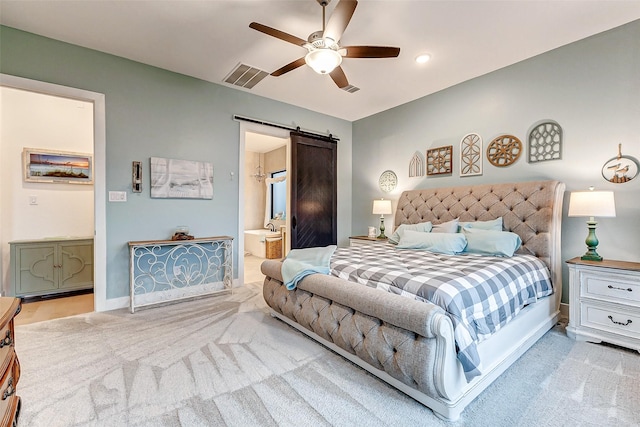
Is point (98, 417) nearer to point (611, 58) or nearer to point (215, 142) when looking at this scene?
point (215, 142)

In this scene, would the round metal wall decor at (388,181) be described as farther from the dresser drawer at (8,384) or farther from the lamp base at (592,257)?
the dresser drawer at (8,384)

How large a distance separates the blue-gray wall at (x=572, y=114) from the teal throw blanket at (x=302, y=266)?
2.47 meters

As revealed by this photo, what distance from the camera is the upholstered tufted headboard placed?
9.48 feet

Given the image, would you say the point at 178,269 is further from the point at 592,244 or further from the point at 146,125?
the point at 592,244

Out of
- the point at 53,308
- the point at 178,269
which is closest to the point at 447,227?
the point at 178,269

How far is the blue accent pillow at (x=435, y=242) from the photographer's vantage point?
3004mm

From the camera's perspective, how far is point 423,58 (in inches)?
126

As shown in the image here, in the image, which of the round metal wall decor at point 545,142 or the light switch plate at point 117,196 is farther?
the light switch plate at point 117,196

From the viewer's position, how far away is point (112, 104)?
127 inches

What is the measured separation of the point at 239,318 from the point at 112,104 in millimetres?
2829

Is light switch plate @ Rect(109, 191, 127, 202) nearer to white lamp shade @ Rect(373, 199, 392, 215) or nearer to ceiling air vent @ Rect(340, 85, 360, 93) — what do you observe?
ceiling air vent @ Rect(340, 85, 360, 93)

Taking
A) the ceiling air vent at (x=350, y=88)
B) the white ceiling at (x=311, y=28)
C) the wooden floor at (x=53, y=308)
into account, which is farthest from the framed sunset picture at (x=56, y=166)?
the ceiling air vent at (x=350, y=88)

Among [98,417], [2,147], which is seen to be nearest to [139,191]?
[2,147]

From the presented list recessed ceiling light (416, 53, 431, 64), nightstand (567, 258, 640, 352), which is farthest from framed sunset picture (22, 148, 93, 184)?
nightstand (567, 258, 640, 352)
